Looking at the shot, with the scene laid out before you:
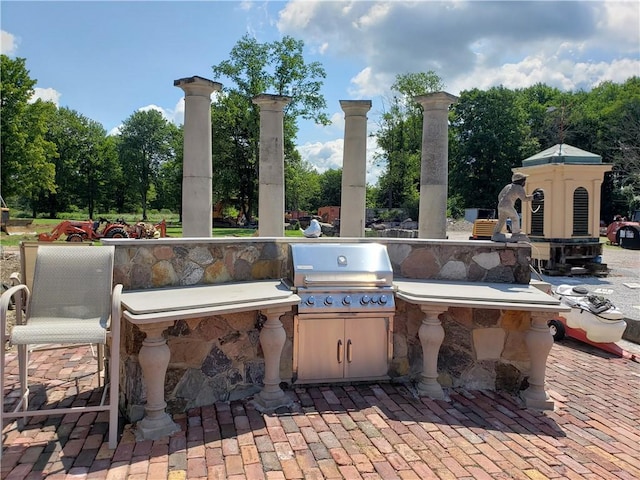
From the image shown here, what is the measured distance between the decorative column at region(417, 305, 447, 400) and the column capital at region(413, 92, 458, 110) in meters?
3.75

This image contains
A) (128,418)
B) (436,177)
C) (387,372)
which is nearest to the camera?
(128,418)

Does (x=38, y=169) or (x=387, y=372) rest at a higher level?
(x=38, y=169)

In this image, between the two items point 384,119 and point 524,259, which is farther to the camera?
point 384,119

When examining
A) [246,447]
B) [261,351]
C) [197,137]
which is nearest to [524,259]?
[261,351]

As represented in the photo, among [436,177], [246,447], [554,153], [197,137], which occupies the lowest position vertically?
[246,447]

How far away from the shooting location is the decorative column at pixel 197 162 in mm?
6402

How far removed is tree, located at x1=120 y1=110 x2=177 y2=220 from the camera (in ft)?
146

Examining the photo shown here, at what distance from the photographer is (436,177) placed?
7.02 metres

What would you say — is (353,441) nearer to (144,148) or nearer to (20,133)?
(20,133)

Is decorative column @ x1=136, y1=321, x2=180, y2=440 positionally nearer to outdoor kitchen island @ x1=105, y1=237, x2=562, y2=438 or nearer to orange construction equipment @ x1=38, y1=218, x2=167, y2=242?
outdoor kitchen island @ x1=105, y1=237, x2=562, y2=438

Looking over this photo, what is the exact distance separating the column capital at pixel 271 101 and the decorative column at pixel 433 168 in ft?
6.62

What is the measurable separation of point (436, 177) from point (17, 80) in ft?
95.0

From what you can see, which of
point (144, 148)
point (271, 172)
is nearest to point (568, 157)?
point (271, 172)

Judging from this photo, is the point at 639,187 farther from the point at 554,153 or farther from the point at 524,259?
the point at 524,259
